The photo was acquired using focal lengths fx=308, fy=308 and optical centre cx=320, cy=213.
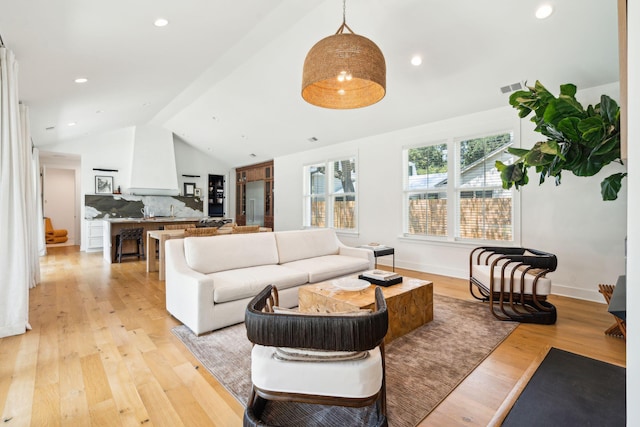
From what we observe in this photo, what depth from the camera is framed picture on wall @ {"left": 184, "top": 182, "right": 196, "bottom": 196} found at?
970cm

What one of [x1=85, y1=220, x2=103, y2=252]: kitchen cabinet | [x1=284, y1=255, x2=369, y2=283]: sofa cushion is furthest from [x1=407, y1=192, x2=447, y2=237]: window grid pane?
[x1=85, y1=220, x2=103, y2=252]: kitchen cabinet

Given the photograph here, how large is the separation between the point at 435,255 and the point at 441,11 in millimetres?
3481

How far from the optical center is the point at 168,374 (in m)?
2.10

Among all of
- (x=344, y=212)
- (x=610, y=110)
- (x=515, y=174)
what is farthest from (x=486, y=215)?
(x=344, y=212)

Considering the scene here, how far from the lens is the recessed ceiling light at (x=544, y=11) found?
9.28 ft

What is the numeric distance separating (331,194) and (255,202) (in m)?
3.56

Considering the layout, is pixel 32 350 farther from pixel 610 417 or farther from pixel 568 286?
pixel 568 286

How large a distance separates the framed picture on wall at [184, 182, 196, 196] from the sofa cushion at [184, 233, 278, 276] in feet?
22.2

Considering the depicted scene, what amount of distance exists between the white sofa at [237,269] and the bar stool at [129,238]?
11.7 ft

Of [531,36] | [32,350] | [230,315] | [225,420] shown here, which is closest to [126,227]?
[32,350]

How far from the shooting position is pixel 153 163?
8.41m

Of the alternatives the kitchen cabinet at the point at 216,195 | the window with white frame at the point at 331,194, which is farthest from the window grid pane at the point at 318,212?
the kitchen cabinet at the point at 216,195

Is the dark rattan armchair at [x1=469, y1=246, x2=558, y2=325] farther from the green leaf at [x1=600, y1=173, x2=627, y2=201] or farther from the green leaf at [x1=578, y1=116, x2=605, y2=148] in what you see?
the green leaf at [x1=578, y1=116, x2=605, y2=148]

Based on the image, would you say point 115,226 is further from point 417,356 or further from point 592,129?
point 592,129
